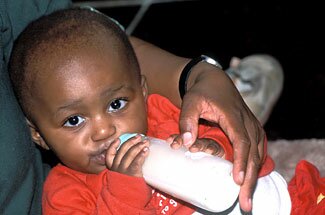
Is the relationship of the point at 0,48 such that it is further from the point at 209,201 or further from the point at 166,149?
the point at 209,201

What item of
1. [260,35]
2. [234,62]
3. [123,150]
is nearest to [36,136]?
[123,150]

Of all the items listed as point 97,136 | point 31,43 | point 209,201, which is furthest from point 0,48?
point 209,201

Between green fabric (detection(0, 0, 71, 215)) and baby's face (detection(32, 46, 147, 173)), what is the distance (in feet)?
0.17

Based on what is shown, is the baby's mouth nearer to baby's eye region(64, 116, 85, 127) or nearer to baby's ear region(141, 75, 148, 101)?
baby's eye region(64, 116, 85, 127)

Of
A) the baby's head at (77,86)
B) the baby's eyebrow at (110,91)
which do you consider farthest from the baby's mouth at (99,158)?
the baby's eyebrow at (110,91)

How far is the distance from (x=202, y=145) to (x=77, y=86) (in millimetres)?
241

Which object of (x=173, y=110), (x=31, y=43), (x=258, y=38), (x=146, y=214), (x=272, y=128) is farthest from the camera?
(x=258, y=38)

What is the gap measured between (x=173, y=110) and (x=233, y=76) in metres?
0.70

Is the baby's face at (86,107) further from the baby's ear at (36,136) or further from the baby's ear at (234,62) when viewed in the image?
the baby's ear at (234,62)

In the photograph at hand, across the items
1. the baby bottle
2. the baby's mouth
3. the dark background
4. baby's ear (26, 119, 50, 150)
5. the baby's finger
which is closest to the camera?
the baby bottle

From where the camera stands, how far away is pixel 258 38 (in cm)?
227

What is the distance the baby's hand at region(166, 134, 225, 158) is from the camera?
1.09m

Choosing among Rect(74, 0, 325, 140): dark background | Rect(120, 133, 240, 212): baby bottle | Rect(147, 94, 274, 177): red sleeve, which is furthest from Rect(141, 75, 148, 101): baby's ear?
Rect(74, 0, 325, 140): dark background

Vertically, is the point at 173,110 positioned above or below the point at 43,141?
above
